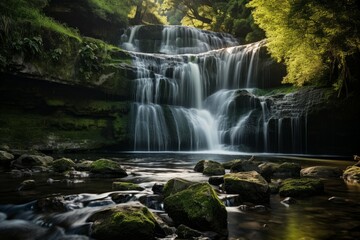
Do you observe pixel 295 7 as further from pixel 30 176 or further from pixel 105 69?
pixel 105 69

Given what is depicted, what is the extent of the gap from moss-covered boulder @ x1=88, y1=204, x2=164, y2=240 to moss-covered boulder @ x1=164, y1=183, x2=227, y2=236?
1.66 ft

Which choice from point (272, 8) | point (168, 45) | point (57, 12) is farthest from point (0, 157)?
point (168, 45)

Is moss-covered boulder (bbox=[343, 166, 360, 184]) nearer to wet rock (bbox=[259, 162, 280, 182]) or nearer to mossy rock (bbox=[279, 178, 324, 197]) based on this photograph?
wet rock (bbox=[259, 162, 280, 182])

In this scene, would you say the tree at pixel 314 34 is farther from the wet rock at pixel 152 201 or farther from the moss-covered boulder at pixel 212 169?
the wet rock at pixel 152 201

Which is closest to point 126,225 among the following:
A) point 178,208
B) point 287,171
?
point 178,208

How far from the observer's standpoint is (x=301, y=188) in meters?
7.92

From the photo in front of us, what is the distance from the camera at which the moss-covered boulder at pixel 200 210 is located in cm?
518

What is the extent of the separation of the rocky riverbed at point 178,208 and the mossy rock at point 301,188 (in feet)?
0.08

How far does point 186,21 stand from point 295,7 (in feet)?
114

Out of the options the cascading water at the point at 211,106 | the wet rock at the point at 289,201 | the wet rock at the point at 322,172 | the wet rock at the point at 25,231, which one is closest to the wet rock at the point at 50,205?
the wet rock at the point at 25,231

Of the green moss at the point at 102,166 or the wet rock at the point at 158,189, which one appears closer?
the wet rock at the point at 158,189

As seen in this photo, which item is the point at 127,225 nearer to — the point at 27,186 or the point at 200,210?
the point at 200,210

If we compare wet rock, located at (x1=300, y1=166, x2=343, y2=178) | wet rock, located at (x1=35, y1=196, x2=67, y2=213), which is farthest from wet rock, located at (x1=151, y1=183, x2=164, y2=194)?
wet rock, located at (x1=300, y1=166, x2=343, y2=178)

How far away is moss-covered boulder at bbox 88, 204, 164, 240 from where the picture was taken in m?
4.80
